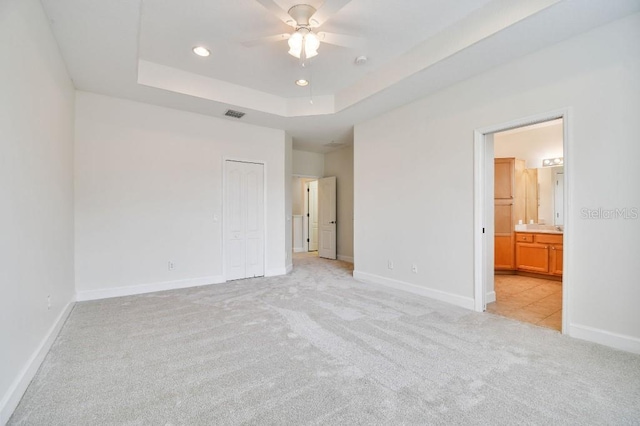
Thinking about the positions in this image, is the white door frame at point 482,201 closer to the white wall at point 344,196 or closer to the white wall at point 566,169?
the white wall at point 566,169

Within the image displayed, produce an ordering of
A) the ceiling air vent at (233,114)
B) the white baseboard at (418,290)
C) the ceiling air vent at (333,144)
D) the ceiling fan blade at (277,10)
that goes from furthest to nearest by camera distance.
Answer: the ceiling air vent at (333,144), the ceiling air vent at (233,114), the white baseboard at (418,290), the ceiling fan blade at (277,10)

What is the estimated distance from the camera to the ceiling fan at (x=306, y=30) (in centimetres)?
241

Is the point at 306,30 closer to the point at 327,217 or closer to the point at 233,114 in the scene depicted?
the point at 233,114

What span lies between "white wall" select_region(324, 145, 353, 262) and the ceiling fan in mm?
4308

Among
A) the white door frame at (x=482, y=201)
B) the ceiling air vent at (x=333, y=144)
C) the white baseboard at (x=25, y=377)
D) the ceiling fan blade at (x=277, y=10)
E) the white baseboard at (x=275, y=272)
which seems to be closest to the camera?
the white baseboard at (x=25, y=377)

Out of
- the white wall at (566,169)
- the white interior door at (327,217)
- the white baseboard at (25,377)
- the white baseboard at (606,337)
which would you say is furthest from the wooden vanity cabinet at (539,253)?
the white baseboard at (25,377)

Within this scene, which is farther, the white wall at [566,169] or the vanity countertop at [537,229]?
the vanity countertop at [537,229]

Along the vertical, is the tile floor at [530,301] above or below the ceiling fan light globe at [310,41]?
below

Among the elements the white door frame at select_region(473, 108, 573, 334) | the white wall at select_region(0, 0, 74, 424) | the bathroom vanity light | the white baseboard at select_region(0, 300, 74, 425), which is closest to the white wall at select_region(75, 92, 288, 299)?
the white wall at select_region(0, 0, 74, 424)

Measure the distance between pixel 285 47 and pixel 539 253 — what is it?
17.2 feet

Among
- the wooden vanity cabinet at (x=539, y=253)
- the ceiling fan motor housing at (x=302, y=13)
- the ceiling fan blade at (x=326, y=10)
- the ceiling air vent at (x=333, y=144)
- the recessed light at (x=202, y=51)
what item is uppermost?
the recessed light at (x=202, y=51)

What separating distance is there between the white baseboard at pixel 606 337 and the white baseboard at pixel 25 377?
421 cm

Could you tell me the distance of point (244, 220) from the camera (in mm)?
5117

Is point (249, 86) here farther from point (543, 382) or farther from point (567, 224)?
point (543, 382)
